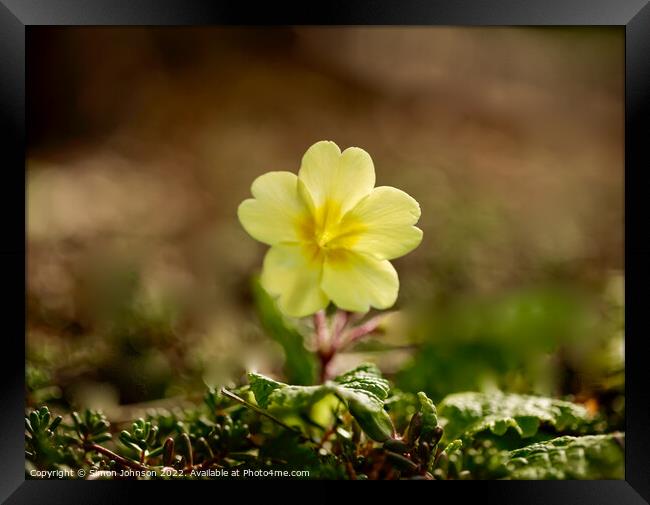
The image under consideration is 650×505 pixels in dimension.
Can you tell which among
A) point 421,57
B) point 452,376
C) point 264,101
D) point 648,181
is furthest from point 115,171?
point 648,181

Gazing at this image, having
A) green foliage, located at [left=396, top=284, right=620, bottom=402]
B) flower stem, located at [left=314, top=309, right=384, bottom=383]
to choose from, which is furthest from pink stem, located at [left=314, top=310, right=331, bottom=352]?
green foliage, located at [left=396, top=284, right=620, bottom=402]

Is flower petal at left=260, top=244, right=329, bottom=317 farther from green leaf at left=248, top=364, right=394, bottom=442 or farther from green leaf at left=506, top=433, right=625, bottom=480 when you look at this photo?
green leaf at left=506, top=433, right=625, bottom=480

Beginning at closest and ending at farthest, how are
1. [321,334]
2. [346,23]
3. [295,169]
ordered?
[346,23]
[321,334]
[295,169]

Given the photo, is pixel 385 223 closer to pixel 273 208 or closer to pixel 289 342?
pixel 273 208

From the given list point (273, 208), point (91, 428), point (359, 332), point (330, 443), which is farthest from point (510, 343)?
point (91, 428)

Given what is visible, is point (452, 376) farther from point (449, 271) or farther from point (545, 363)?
point (449, 271)

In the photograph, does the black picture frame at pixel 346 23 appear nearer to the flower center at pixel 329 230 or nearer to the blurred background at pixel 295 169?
the blurred background at pixel 295 169
